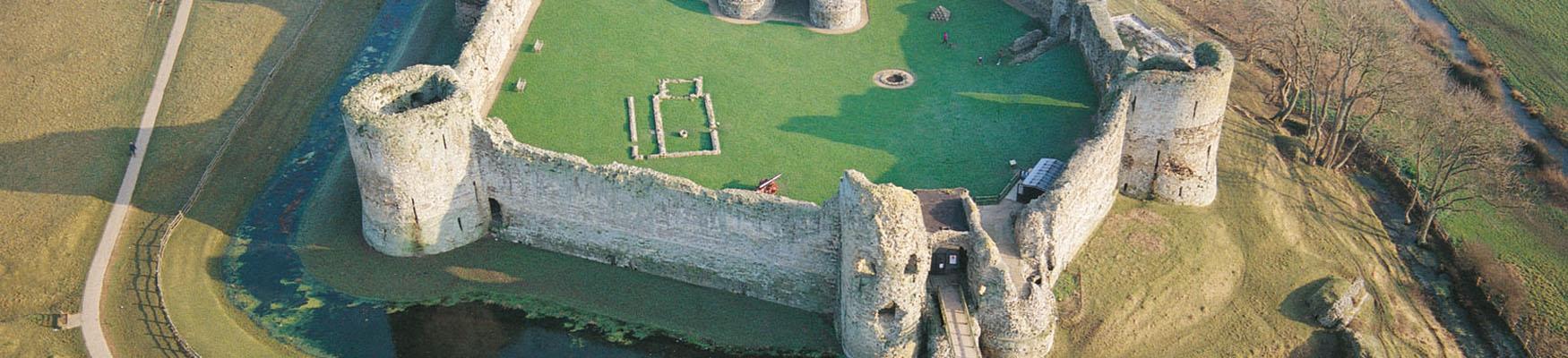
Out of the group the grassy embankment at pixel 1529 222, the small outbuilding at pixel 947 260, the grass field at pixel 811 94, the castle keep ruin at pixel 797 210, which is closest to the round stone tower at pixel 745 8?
the grass field at pixel 811 94

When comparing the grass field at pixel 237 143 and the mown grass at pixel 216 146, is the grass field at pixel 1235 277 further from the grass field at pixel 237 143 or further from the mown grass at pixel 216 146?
the mown grass at pixel 216 146

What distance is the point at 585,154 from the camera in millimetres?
58312

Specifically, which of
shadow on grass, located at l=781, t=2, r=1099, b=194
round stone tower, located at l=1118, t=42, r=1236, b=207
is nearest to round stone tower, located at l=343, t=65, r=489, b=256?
shadow on grass, located at l=781, t=2, r=1099, b=194

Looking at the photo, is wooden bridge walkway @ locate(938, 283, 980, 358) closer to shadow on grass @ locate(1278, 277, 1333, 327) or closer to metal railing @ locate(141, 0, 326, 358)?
shadow on grass @ locate(1278, 277, 1333, 327)

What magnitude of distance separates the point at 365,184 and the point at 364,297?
13.4ft

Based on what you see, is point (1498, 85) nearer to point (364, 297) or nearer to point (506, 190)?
point (506, 190)

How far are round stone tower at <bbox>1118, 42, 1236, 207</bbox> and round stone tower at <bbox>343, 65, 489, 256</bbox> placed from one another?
80.9 ft

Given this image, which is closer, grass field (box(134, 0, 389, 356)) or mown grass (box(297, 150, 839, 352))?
mown grass (box(297, 150, 839, 352))

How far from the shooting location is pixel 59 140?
6475 centimetres

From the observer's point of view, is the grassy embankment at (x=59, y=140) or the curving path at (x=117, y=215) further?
the grassy embankment at (x=59, y=140)

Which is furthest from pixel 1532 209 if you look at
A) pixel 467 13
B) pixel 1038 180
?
pixel 467 13

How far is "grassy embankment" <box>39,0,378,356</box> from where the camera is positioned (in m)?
52.5

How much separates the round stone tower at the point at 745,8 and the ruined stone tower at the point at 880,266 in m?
24.3

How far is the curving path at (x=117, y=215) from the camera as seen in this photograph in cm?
5222
